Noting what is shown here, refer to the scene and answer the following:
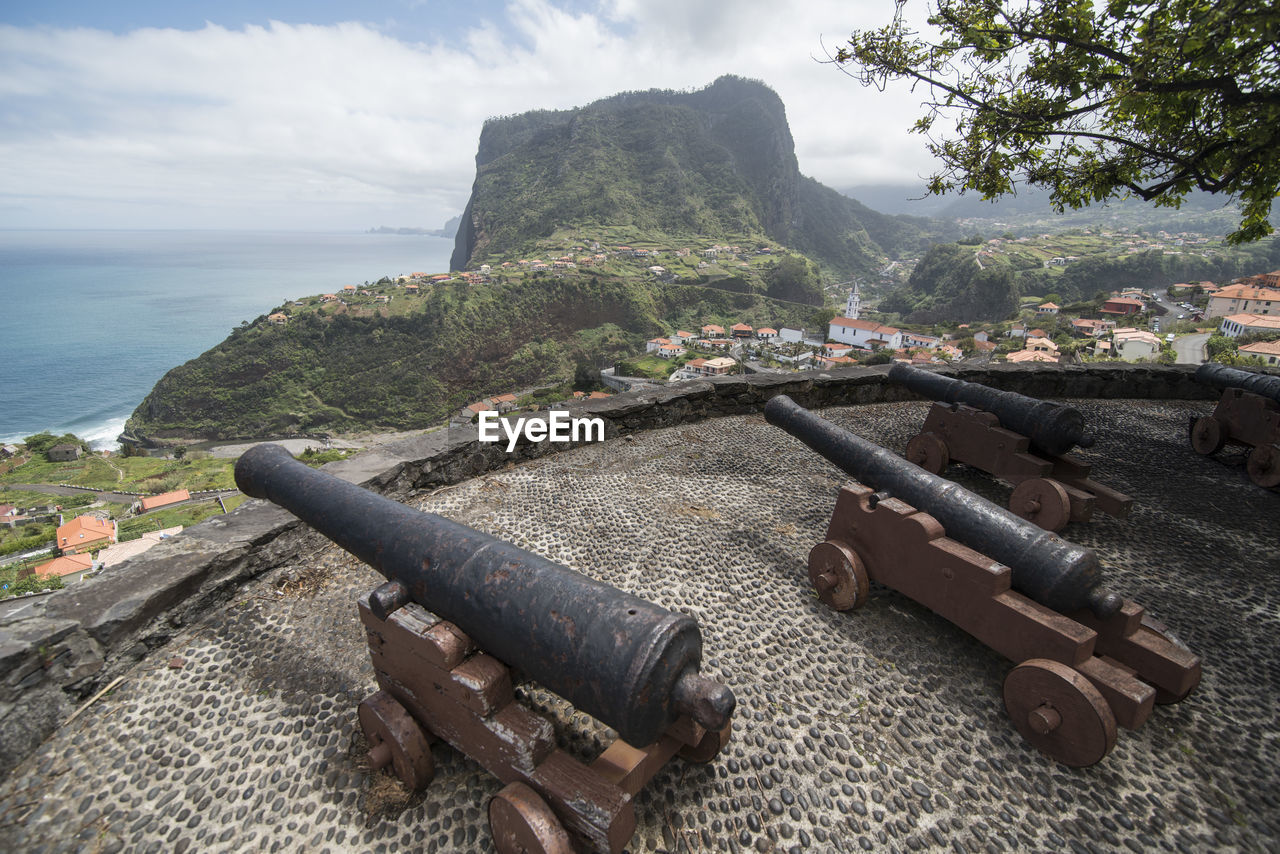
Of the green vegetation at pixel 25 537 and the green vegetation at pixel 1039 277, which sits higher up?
the green vegetation at pixel 1039 277

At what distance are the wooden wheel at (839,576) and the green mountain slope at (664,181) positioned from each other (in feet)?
384

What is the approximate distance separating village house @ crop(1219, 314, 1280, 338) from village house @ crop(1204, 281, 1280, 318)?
225 cm

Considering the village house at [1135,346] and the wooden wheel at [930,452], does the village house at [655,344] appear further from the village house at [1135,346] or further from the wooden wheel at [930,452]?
the wooden wheel at [930,452]

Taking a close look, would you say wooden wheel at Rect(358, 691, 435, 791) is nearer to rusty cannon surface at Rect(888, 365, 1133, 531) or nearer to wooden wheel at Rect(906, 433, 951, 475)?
rusty cannon surface at Rect(888, 365, 1133, 531)

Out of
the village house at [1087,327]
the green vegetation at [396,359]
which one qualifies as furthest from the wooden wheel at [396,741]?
the village house at [1087,327]

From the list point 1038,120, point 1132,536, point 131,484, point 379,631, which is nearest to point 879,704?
point 379,631

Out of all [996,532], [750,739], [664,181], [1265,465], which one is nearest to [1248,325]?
[1265,465]

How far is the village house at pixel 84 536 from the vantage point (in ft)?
108

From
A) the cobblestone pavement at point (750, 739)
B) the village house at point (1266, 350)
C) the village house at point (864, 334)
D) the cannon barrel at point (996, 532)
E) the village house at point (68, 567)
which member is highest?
the cannon barrel at point (996, 532)

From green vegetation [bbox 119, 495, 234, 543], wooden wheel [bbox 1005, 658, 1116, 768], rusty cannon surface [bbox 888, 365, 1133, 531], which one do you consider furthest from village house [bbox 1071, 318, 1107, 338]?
green vegetation [bbox 119, 495, 234, 543]

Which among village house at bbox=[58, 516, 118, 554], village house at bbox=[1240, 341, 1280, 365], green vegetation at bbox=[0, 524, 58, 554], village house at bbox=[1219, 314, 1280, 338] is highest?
village house at bbox=[1240, 341, 1280, 365]

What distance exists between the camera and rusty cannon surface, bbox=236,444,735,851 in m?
1.66

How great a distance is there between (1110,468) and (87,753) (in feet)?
25.1

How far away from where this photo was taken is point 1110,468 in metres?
5.40
